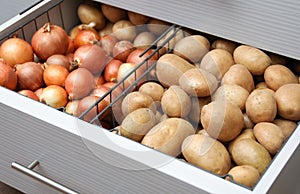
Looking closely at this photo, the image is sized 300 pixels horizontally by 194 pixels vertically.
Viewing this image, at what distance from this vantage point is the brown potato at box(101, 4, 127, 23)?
3.95 ft

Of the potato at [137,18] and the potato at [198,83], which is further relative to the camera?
the potato at [137,18]

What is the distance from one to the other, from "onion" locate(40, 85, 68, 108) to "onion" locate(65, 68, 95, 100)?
0.6 inches

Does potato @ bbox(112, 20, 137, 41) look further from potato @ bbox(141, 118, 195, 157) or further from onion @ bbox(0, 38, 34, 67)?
potato @ bbox(141, 118, 195, 157)

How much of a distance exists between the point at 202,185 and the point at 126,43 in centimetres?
46

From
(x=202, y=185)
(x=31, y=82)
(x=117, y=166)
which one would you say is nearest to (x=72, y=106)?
(x=31, y=82)

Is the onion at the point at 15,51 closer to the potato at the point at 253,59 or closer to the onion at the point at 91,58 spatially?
the onion at the point at 91,58

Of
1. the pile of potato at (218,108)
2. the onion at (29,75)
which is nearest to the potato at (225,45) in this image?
the pile of potato at (218,108)

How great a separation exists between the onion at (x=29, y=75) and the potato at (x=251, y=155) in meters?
0.42

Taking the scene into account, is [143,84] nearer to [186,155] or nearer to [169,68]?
[169,68]

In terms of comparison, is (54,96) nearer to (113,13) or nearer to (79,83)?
(79,83)

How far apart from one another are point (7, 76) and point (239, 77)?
1.37 feet

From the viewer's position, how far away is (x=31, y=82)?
1077mm

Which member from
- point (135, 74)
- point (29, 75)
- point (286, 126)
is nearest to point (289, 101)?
point (286, 126)

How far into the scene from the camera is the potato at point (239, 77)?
96cm
